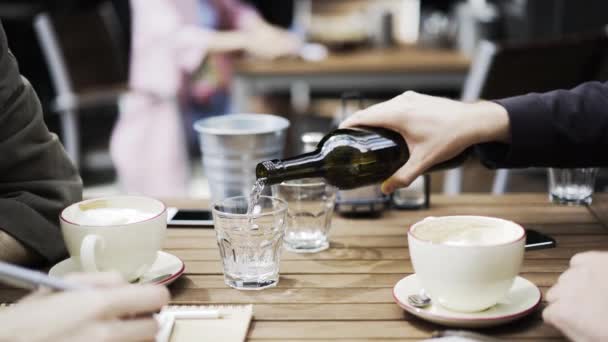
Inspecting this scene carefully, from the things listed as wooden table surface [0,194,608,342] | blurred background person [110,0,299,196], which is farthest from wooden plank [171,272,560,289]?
blurred background person [110,0,299,196]

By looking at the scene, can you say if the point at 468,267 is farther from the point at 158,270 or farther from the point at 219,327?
the point at 158,270

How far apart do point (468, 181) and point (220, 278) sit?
176 centimetres

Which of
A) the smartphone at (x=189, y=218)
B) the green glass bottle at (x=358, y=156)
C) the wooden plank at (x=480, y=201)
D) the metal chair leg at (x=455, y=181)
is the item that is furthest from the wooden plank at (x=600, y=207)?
the metal chair leg at (x=455, y=181)

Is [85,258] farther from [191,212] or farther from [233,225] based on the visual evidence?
[191,212]

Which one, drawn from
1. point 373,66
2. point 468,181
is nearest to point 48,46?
point 373,66

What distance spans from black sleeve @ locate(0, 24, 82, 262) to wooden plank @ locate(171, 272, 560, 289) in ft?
0.68

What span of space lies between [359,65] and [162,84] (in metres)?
0.92

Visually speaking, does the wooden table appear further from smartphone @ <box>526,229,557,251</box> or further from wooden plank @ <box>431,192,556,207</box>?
smartphone @ <box>526,229,557,251</box>

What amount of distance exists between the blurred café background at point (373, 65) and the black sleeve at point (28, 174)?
1.32 metres

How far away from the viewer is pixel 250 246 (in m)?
1.01

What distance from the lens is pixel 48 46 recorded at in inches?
117

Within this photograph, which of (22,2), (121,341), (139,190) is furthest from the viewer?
(22,2)

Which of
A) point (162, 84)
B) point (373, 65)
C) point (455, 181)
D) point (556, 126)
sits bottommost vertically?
point (455, 181)

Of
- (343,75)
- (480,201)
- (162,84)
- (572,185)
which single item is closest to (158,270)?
(480,201)
